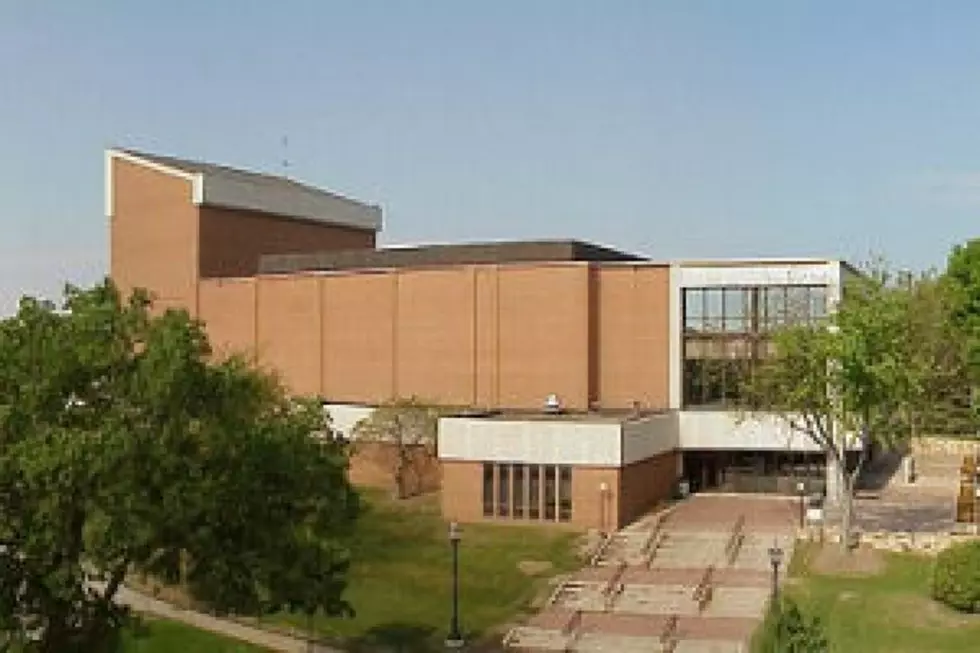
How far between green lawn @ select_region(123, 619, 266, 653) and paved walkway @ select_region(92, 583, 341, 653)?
427 millimetres

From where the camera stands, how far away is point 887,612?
3625cm

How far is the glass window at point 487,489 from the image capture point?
49.3 m

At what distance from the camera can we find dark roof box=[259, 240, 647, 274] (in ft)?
197

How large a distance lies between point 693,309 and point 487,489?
14303 millimetres

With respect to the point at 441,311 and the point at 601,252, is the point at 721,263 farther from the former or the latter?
the point at 441,311

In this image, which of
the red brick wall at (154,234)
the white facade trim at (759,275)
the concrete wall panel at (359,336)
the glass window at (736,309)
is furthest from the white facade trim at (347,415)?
the glass window at (736,309)

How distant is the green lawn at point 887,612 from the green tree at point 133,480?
1571 cm

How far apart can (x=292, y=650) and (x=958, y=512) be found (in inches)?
1022

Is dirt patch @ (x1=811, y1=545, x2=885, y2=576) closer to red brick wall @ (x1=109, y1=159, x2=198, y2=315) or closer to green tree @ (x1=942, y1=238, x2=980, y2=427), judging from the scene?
green tree @ (x1=942, y1=238, x2=980, y2=427)

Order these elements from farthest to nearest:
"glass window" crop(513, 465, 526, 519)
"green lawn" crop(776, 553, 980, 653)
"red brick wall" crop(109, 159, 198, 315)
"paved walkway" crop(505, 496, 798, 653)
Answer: "red brick wall" crop(109, 159, 198, 315) → "glass window" crop(513, 465, 526, 519) → "paved walkway" crop(505, 496, 798, 653) → "green lawn" crop(776, 553, 980, 653)

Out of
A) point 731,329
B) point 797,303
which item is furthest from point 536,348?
point 797,303

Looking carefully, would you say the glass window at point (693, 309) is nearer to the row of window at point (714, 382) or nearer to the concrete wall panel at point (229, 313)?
the row of window at point (714, 382)

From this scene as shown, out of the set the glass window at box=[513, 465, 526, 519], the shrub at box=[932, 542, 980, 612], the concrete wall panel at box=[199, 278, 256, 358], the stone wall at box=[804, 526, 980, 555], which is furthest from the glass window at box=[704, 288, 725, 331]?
the concrete wall panel at box=[199, 278, 256, 358]

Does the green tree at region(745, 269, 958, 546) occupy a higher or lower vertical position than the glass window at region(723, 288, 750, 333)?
lower
